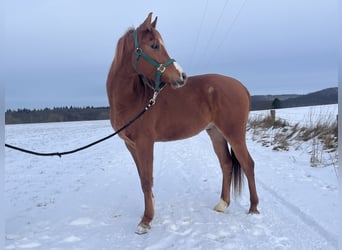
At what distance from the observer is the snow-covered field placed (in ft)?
9.83

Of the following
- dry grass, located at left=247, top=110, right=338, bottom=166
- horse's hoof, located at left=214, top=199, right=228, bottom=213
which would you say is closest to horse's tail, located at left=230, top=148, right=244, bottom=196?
horse's hoof, located at left=214, top=199, right=228, bottom=213

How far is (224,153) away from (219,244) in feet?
5.43

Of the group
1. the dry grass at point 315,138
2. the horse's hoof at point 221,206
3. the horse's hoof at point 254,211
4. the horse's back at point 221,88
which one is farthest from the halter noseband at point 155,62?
the dry grass at point 315,138

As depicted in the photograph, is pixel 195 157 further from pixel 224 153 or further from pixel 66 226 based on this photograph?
pixel 66 226

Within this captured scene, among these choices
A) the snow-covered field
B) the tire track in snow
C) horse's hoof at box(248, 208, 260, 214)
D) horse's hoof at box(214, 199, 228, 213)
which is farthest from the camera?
horse's hoof at box(214, 199, 228, 213)

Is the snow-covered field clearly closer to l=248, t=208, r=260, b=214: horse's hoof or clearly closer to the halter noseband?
l=248, t=208, r=260, b=214: horse's hoof

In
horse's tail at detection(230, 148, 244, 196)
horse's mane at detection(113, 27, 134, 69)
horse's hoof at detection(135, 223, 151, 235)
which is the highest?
horse's mane at detection(113, 27, 134, 69)

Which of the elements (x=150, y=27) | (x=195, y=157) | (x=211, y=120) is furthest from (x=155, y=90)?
(x=195, y=157)

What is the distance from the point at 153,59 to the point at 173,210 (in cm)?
212

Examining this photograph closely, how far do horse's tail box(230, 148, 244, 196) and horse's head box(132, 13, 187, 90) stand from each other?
1.67 meters

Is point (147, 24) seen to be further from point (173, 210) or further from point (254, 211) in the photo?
point (254, 211)

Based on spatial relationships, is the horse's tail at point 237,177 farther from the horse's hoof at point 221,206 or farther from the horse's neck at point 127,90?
the horse's neck at point 127,90

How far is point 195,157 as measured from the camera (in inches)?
313

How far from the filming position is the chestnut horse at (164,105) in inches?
132
